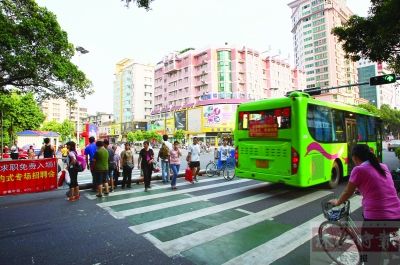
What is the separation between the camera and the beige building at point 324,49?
9269 cm

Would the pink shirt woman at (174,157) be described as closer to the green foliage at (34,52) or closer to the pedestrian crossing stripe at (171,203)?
the pedestrian crossing stripe at (171,203)

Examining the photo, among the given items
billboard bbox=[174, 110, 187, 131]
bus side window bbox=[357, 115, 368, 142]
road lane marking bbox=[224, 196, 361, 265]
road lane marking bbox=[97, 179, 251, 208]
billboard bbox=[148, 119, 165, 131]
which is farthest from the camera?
billboard bbox=[148, 119, 165, 131]

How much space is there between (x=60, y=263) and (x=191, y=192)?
5.47 m

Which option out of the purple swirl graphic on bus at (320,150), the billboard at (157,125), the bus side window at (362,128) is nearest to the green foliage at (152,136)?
the billboard at (157,125)

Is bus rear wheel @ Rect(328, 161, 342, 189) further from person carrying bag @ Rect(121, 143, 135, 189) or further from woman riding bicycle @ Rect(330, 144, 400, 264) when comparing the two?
person carrying bag @ Rect(121, 143, 135, 189)

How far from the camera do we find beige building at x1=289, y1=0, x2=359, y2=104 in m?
92.7

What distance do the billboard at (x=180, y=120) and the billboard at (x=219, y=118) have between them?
8.05 meters

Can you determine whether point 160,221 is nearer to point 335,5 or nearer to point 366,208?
point 366,208

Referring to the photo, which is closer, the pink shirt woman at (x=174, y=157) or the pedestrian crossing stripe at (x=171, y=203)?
the pedestrian crossing stripe at (x=171, y=203)

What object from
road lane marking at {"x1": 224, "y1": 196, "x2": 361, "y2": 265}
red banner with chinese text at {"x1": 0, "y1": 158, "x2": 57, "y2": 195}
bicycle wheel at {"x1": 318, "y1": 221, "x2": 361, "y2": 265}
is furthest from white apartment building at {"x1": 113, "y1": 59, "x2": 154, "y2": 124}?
bicycle wheel at {"x1": 318, "y1": 221, "x2": 361, "y2": 265}

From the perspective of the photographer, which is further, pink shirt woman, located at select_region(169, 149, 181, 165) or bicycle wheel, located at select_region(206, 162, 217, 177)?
bicycle wheel, located at select_region(206, 162, 217, 177)

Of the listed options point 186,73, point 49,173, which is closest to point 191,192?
point 49,173

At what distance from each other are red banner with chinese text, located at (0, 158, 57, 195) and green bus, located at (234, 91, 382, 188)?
21.4 feet

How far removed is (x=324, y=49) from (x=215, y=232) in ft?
343
